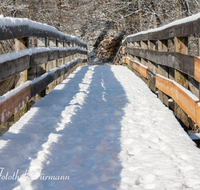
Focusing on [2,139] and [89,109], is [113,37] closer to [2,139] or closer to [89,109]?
[89,109]

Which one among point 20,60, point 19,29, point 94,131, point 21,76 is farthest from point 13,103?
point 94,131

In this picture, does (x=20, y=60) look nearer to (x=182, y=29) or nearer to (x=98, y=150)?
(x=98, y=150)

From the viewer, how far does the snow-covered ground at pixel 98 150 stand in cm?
217

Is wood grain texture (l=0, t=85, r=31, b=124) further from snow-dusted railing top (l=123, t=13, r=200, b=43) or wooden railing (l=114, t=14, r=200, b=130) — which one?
snow-dusted railing top (l=123, t=13, r=200, b=43)

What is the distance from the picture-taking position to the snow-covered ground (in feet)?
7.13

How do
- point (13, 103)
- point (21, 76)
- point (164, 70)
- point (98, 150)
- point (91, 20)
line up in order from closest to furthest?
1. point (98, 150)
2. point (13, 103)
3. point (21, 76)
4. point (164, 70)
5. point (91, 20)

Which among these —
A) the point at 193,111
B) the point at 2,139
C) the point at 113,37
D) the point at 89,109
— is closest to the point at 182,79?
the point at 193,111

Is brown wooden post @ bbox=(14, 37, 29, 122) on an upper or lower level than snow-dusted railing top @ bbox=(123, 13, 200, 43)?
lower

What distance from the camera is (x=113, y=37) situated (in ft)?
86.8

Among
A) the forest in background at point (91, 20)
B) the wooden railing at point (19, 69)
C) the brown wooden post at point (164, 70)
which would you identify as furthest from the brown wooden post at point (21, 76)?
the forest in background at point (91, 20)

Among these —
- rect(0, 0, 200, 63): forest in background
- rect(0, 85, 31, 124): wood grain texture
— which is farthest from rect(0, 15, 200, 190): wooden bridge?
rect(0, 0, 200, 63): forest in background

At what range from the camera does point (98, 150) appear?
2.81 meters

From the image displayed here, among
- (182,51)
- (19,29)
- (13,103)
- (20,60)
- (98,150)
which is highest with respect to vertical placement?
(19,29)

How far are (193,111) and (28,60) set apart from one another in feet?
8.10
